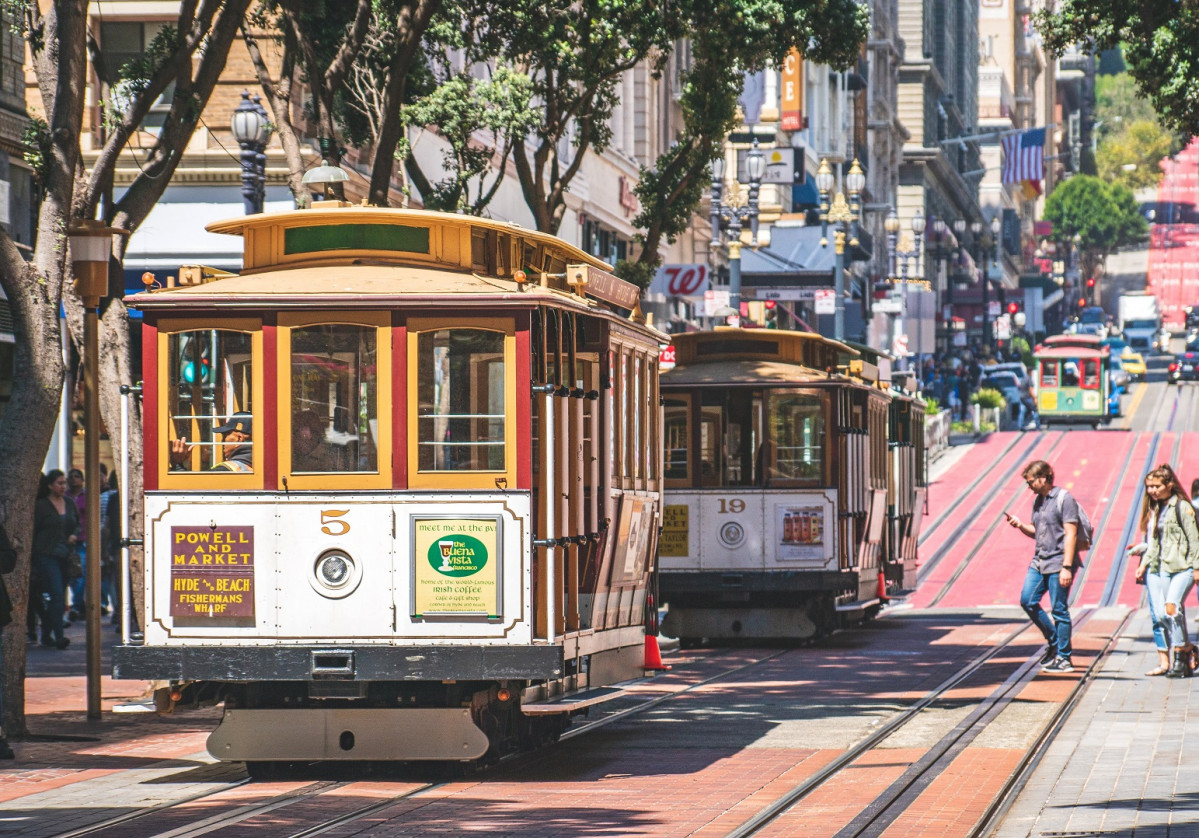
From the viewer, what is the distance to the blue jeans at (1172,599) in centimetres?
1755

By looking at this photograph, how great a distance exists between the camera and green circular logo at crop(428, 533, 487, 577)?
11523 mm

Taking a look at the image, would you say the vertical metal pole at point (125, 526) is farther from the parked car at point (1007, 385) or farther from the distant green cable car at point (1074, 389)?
the parked car at point (1007, 385)

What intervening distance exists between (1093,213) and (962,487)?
140 meters

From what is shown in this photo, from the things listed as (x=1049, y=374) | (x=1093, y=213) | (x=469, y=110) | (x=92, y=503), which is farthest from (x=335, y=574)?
(x=1093, y=213)

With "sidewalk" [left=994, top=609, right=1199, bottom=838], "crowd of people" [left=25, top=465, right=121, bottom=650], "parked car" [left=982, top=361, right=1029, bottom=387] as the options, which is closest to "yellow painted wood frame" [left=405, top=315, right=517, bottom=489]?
"sidewalk" [left=994, top=609, right=1199, bottom=838]

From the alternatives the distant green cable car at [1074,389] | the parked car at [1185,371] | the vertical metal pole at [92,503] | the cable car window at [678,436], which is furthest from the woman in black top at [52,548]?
the parked car at [1185,371]

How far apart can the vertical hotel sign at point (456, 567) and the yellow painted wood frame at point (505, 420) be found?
209 mm

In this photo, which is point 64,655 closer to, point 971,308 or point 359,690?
point 359,690

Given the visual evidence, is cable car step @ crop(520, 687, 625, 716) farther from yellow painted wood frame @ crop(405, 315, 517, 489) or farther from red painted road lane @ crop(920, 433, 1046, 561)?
red painted road lane @ crop(920, 433, 1046, 561)

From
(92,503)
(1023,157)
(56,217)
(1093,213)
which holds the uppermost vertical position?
(1093,213)

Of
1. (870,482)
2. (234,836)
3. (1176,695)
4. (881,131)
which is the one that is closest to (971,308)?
(881,131)

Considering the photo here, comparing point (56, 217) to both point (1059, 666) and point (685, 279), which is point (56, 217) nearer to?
point (1059, 666)

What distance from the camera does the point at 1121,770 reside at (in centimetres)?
1182

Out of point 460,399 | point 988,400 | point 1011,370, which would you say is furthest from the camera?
point 1011,370
